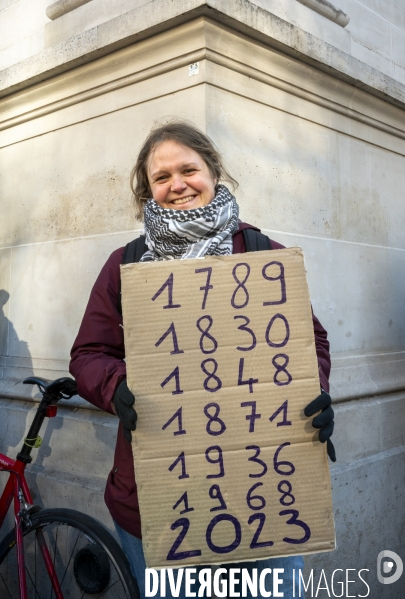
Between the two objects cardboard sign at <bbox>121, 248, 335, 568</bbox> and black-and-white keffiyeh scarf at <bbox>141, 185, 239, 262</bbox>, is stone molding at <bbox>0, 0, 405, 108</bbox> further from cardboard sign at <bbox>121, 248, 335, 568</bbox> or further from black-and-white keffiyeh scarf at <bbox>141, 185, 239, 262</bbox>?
cardboard sign at <bbox>121, 248, 335, 568</bbox>

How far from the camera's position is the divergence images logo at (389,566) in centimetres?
357

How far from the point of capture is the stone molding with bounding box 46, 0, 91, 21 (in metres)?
3.85

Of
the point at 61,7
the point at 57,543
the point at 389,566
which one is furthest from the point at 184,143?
the point at 389,566

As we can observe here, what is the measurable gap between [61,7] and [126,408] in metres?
3.19

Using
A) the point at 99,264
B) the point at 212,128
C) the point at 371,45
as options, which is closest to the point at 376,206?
the point at 371,45

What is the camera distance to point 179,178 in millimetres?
2043

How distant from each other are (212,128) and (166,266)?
59.6 inches

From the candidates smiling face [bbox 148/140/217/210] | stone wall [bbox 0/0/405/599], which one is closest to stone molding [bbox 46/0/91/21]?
stone wall [bbox 0/0/405/599]

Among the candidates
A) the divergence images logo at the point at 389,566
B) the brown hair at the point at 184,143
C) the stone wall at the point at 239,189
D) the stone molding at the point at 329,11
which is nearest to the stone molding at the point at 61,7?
the stone wall at the point at 239,189

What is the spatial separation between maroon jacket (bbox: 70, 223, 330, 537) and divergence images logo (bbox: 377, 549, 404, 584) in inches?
83.4

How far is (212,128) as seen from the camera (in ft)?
10.0

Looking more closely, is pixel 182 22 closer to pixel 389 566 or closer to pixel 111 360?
pixel 111 360

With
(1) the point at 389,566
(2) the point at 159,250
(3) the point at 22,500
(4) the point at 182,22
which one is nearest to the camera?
(2) the point at 159,250

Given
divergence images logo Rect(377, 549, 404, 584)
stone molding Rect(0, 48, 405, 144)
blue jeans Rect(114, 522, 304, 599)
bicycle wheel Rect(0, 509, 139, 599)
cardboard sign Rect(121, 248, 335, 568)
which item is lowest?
divergence images logo Rect(377, 549, 404, 584)
